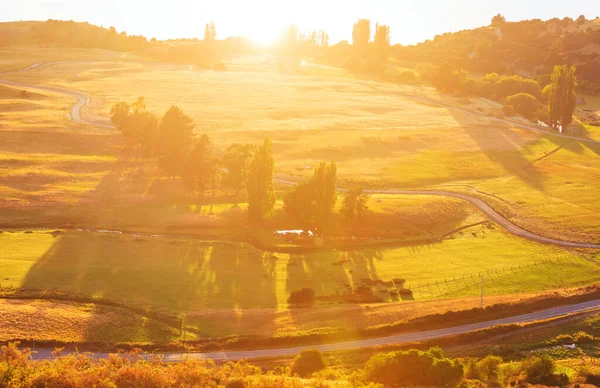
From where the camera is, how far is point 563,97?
18425 cm

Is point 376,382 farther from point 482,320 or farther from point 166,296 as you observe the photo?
point 166,296

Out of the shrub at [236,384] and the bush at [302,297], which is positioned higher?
the shrub at [236,384]

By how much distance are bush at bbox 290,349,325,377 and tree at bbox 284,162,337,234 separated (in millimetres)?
47092

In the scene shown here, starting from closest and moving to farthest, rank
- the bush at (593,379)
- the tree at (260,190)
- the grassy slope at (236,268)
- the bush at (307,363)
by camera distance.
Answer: the bush at (593,379), the bush at (307,363), the grassy slope at (236,268), the tree at (260,190)

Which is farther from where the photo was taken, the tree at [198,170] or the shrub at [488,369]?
the tree at [198,170]

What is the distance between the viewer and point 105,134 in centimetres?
15675

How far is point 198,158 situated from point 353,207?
35.0m

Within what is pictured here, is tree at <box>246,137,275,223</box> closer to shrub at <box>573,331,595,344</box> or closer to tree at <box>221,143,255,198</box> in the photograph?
tree at <box>221,143,255,198</box>

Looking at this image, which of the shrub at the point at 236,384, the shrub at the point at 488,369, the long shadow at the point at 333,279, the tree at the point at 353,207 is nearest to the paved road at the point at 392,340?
the long shadow at the point at 333,279

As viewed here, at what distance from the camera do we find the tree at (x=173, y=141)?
123125 mm

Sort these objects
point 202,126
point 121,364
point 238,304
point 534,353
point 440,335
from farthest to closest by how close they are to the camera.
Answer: point 202,126, point 238,304, point 440,335, point 534,353, point 121,364

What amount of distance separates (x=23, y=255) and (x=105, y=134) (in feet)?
258

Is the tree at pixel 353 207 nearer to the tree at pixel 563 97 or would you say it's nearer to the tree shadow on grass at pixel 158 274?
the tree shadow on grass at pixel 158 274

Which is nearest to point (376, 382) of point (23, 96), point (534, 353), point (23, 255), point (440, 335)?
point (440, 335)
